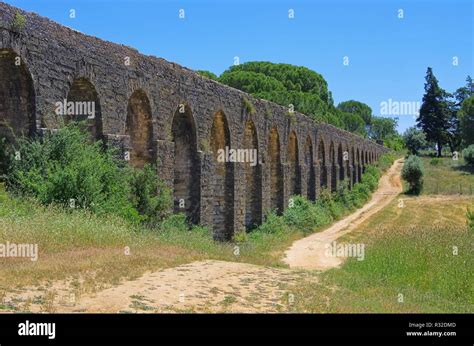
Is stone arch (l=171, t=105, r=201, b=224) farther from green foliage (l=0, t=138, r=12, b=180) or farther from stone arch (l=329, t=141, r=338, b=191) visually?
stone arch (l=329, t=141, r=338, b=191)

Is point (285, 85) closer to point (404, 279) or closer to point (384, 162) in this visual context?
point (384, 162)

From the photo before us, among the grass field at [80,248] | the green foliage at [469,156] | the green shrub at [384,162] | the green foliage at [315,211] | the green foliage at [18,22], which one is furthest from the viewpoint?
the green shrub at [384,162]

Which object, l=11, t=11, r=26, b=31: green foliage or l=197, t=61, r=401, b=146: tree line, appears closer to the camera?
l=11, t=11, r=26, b=31: green foliage

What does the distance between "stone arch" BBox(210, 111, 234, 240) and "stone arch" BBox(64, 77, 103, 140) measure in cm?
655

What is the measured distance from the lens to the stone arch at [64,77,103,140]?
41.8 ft

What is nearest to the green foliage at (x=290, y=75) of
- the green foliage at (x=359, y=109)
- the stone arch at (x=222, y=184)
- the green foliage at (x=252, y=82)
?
the green foliage at (x=252, y=82)

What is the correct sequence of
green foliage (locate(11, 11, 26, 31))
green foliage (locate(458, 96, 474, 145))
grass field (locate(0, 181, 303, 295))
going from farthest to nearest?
green foliage (locate(458, 96, 474, 145)) < green foliage (locate(11, 11, 26, 31)) < grass field (locate(0, 181, 303, 295))

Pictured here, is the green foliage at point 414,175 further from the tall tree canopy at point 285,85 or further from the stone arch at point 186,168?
the stone arch at point 186,168

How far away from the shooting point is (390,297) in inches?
346

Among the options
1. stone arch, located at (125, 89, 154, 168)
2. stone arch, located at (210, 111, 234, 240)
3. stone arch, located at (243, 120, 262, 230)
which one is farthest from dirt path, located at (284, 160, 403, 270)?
stone arch, located at (125, 89, 154, 168)

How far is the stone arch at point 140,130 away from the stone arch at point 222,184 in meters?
4.48

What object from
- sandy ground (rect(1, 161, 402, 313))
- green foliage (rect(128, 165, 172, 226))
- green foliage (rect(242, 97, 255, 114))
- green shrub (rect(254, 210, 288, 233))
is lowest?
green shrub (rect(254, 210, 288, 233))

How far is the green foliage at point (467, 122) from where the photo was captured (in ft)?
201

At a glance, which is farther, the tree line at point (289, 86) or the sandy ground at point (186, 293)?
the tree line at point (289, 86)
